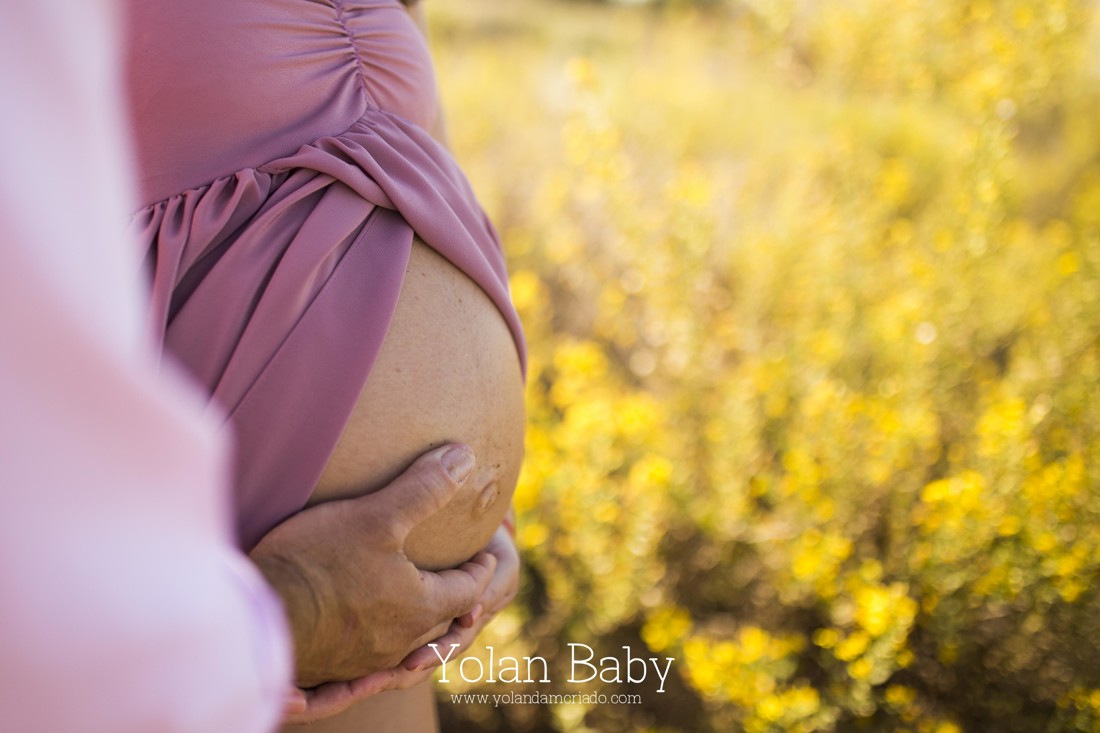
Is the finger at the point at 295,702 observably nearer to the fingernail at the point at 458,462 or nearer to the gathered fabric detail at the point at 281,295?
the gathered fabric detail at the point at 281,295

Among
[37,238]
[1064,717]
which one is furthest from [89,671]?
[1064,717]

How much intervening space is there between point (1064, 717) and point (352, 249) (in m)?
1.84

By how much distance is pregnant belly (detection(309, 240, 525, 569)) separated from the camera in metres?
0.92

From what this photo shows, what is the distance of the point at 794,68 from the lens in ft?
14.1

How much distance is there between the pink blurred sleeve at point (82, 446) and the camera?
396 millimetres

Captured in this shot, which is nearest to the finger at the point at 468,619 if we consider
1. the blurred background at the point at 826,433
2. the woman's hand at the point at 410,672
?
the woman's hand at the point at 410,672

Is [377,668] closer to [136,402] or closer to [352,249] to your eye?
[352,249]

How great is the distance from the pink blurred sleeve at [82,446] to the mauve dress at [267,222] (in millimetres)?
413

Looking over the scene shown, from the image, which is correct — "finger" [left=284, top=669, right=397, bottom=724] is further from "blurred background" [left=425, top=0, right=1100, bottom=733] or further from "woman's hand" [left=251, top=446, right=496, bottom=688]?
"blurred background" [left=425, top=0, right=1100, bottom=733]

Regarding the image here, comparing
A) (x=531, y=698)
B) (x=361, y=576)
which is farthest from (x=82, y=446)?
(x=531, y=698)

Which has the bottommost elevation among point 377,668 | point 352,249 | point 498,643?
point 498,643

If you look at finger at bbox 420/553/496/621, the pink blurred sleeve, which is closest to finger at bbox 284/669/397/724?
finger at bbox 420/553/496/621

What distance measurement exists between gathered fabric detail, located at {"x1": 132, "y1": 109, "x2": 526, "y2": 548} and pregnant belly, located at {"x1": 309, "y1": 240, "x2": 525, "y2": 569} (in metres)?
0.04

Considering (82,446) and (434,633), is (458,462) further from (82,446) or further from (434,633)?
(82,446)
